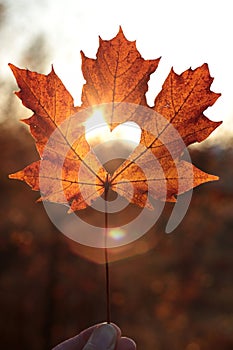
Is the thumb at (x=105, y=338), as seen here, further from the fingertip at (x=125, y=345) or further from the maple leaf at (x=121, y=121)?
the maple leaf at (x=121, y=121)

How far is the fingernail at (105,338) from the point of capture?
990 millimetres

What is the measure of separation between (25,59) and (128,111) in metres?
5.49

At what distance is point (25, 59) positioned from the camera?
6059 mm

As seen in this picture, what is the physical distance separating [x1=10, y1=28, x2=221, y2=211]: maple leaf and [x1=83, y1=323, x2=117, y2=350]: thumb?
300 mm

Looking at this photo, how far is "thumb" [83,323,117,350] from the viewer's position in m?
0.99

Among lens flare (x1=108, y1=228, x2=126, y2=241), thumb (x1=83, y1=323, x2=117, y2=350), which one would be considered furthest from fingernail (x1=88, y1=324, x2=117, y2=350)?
lens flare (x1=108, y1=228, x2=126, y2=241)

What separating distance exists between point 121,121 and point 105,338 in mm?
504

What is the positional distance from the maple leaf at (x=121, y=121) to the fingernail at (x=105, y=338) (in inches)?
11.8

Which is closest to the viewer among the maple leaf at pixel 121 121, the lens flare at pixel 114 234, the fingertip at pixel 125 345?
the maple leaf at pixel 121 121

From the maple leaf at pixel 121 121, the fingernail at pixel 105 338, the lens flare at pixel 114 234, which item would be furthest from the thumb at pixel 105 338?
the lens flare at pixel 114 234

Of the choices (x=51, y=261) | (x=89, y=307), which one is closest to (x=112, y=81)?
(x=51, y=261)

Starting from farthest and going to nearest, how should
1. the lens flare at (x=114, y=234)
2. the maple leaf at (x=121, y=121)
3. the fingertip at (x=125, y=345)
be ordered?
1. the lens flare at (x=114, y=234)
2. the fingertip at (x=125, y=345)
3. the maple leaf at (x=121, y=121)

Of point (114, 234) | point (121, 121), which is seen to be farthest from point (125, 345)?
point (114, 234)

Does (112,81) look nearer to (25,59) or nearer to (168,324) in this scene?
(25,59)
